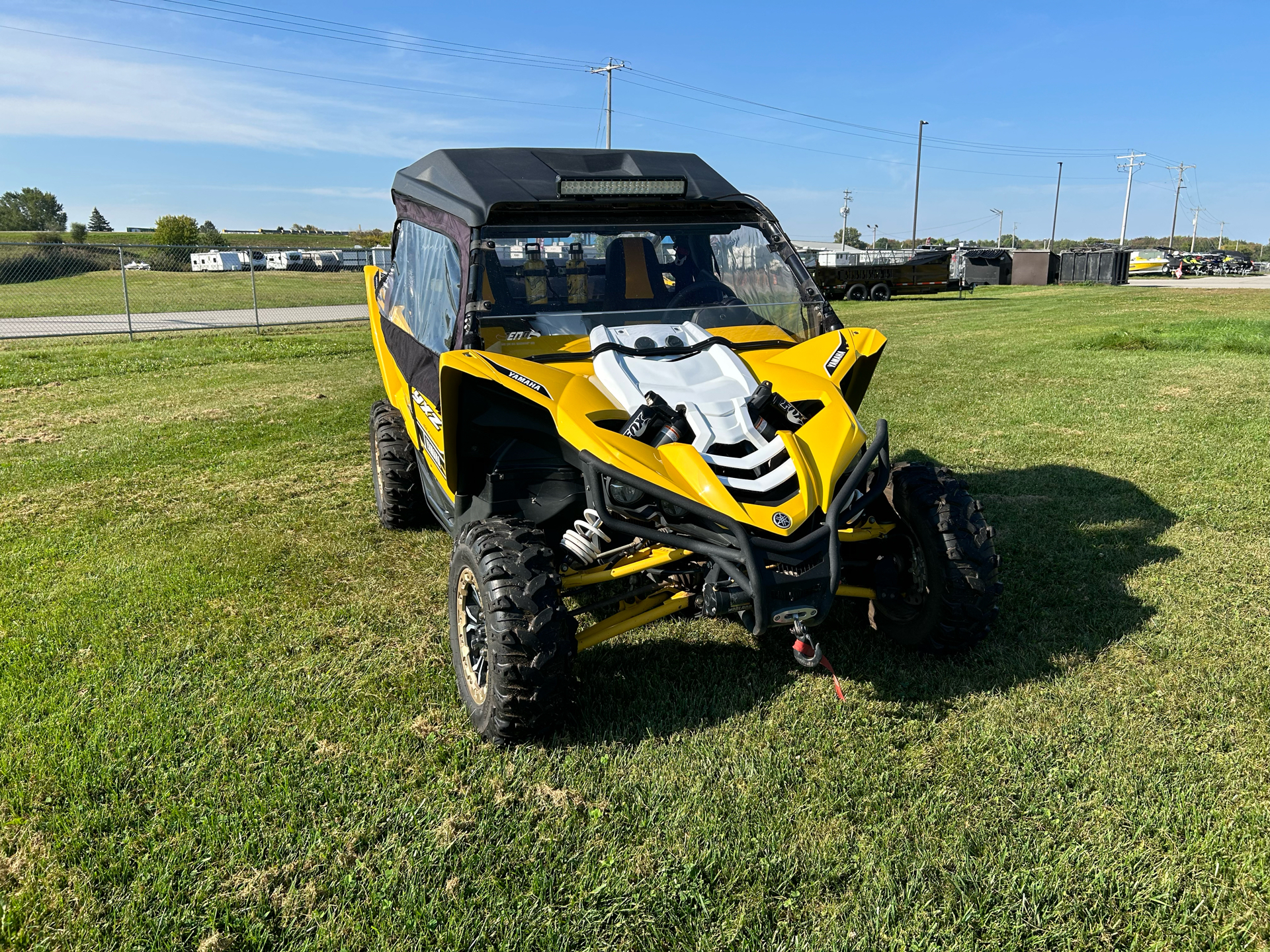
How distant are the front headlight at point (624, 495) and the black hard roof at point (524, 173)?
1555mm

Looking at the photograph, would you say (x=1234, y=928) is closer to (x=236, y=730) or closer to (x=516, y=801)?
(x=516, y=801)

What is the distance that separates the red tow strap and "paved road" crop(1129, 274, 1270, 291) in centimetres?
3878

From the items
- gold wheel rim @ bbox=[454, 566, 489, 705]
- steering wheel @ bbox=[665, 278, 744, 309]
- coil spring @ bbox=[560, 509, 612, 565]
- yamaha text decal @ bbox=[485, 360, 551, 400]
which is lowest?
gold wheel rim @ bbox=[454, 566, 489, 705]

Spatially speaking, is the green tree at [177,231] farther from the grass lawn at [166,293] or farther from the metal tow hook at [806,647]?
the metal tow hook at [806,647]

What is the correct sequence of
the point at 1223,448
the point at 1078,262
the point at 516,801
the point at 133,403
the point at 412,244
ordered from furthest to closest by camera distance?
the point at 1078,262 < the point at 133,403 < the point at 1223,448 < the point at 412,244 < the point at 516,801

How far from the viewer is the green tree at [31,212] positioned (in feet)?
197

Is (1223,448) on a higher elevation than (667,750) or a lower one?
higher

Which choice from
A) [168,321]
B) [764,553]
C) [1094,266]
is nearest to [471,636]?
[764,553]

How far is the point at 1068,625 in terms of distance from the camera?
4.45 meters

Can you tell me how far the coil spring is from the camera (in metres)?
3.65

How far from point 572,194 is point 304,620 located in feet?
8.66

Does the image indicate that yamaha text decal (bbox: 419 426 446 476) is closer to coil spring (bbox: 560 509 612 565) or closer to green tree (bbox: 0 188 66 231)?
coil spring (bbox: 560 509 612 565)

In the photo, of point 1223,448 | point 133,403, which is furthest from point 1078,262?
Result: point 133,403

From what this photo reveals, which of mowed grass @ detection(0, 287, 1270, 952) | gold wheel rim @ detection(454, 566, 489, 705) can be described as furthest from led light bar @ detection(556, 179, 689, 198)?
mowed grass @ detection(0, 287, 1270, 952)
